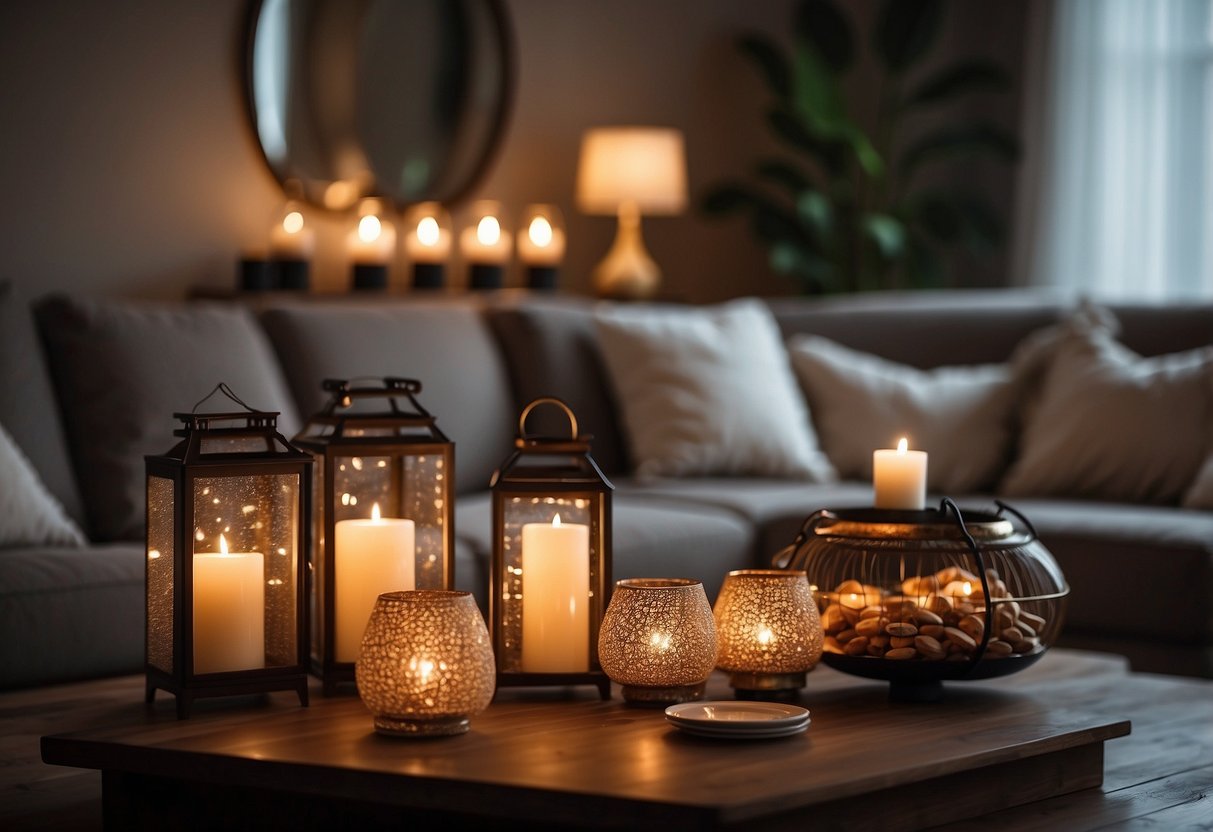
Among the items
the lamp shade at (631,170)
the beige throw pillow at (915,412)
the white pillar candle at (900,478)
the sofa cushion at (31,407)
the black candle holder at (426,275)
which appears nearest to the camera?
the white pillar candle at (900,478)

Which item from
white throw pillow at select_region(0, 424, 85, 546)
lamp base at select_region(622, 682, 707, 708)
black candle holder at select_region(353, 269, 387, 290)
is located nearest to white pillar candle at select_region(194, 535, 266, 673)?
lamp base at select_region(622, 682, 707, 708)

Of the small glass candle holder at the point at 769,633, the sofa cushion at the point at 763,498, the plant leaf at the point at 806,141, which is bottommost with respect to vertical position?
the small glass candle holder at the point at 769,633

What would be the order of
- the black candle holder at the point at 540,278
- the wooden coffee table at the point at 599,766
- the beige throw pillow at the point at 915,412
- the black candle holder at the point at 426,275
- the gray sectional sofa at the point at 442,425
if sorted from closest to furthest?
the wooden coffee table at the point at 599,766 → the gray sectional sofa at the point at 442,425 → the beige throw pillow at the point at 915,412 → the black candle holder at the point at 426,275 → the black candle holder at the point at 540,278

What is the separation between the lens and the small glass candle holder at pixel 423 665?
1.38 metres

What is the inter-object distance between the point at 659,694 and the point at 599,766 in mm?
263

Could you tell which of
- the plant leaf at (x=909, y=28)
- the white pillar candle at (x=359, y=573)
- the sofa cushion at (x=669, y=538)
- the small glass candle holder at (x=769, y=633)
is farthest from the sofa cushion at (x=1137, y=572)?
the plant leaf at (x=909, y=28)

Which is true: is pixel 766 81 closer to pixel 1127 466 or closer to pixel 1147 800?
pixel 1127 466

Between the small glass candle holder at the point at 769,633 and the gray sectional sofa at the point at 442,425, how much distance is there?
100 cm

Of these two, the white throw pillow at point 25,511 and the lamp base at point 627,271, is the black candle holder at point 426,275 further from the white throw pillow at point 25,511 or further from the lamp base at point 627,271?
the white throw pillow at point 25,511

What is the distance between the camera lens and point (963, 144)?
5.37 metres

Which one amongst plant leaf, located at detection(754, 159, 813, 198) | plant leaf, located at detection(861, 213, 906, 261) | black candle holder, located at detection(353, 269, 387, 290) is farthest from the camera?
plant leaf, located at detection(754, 159, 813, 198)

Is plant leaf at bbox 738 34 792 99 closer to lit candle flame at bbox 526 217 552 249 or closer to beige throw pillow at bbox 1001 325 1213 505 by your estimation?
lit candle flame at bbox 526 217 552 249

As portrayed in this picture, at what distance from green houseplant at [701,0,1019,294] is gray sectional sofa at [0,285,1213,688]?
1.71 meters

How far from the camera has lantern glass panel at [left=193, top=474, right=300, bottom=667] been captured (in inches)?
60.6
